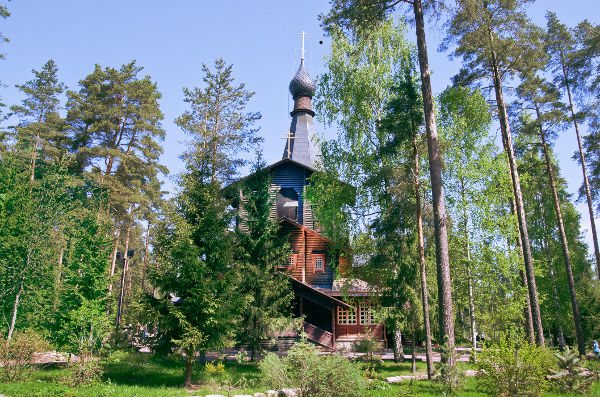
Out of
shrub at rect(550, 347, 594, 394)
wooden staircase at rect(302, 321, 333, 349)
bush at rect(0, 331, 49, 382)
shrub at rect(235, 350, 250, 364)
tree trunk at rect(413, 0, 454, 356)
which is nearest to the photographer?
shrub at rect(550, 347, 594, 394)

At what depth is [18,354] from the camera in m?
10.4

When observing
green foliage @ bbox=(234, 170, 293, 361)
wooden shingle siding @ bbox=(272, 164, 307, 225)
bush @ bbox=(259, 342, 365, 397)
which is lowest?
bush @ bbox=(259, 342, 365, 397)

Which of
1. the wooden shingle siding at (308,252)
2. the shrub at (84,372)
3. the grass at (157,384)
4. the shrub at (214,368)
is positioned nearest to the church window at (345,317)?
the wooden shingle siding at (308,252)

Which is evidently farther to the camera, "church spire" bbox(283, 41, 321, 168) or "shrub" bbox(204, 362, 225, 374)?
"church spire" bbox(283, 41, 321, 168)

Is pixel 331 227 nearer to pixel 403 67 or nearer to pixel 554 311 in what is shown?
pixel 403 67

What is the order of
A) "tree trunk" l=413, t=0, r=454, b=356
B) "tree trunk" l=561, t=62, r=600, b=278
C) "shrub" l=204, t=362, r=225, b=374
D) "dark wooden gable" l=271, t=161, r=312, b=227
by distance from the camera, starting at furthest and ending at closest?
"dark wooden gable" l=271, t=161, r=312, b=227 < "tree trunk" l=561, t=62, r=600, b=278 < "shrub" l=204, t=362, r=225, b=374 < "tree trunk" l=413, t=0, r=454, b=356

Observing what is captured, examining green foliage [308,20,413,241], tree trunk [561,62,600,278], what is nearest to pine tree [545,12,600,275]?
tree trunk [561,62,600,278]

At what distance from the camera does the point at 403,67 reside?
16.8 metres

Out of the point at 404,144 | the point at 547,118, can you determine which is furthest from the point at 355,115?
the point at 547,118

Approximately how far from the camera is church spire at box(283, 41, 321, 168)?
3312 cm

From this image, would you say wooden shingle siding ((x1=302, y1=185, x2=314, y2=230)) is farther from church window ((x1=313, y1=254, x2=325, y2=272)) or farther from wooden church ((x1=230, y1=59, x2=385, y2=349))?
church window ((x1=313, y1=254, x2=325, y2=272))

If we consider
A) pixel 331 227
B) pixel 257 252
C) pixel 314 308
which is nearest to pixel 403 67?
pixel 331 227

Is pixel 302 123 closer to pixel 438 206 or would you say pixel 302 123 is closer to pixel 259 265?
pixel 259 265

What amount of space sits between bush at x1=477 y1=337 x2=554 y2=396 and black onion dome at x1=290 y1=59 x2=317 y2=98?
3119cm
